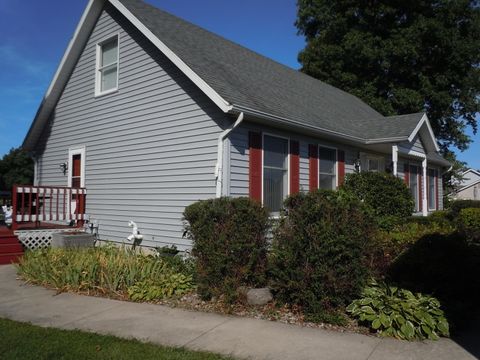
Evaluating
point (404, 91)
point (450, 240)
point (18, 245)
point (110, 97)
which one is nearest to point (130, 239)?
point (18, 245)

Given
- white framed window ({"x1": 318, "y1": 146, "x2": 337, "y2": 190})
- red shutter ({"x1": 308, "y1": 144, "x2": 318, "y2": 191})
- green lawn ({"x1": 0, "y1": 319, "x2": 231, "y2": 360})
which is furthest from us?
white framed window ({"x1": 318, "y1": 146, "x2": 337, "y2": 190})

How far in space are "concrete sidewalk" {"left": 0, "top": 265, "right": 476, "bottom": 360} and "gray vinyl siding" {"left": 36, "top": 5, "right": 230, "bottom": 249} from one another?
3376 mm

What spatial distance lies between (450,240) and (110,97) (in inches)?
366

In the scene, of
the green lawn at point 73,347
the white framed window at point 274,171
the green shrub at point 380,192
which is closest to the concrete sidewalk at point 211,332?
the green lawn at point 73,347

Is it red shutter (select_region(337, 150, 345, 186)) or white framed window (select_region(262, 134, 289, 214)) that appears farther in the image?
red shutter (select_region(337, 150, 345, 186))

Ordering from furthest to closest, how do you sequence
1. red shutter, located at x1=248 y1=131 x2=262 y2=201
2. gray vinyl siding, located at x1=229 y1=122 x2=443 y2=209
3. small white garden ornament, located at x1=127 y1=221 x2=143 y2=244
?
1. small white garden ornament, located at x1=127 y1=221 x2=143 y2=244
2. red shutter, located at x1=248 y1=131 x2=262 y2=201
3. gray vinyl siding, located at x1=229 y1=122 x2=443 y2=209

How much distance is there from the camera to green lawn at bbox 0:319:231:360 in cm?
465

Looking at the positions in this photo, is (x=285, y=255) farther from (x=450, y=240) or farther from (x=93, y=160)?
(x=93, y=160)

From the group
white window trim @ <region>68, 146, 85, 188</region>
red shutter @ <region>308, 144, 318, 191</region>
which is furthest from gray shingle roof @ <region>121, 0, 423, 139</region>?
white window trim @ <region>68, 146, 85, 188</region>

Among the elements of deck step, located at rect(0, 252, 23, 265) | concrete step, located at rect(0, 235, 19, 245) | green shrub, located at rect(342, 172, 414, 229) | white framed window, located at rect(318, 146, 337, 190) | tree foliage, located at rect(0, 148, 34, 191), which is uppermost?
tree foliage, located at rect(0, 148, 34, 191)

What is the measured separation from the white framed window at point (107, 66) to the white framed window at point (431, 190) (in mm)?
14725

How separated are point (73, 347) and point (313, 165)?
8.05m

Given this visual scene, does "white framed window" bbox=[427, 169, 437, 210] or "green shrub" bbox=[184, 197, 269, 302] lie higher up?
"white framed window" bbox=[427, 169, 437, 210]

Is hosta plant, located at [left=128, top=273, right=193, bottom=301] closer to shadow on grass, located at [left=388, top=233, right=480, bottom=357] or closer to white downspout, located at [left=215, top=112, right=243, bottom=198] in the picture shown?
white downspout, located at [left=215, top=112, right=243, bottom=198]
